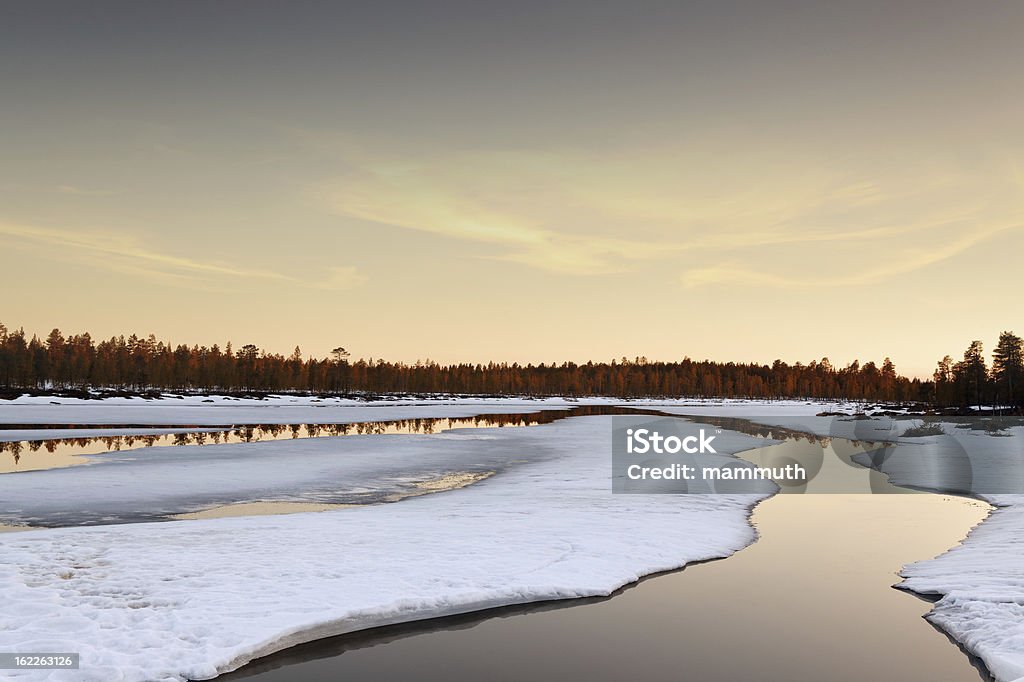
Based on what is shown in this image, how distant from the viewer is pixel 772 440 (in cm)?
4431

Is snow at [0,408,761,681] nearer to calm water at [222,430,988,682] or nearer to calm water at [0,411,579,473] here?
calm water at [222,430,988,682]

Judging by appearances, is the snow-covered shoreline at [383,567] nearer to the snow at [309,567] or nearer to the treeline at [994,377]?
the snow at [309,567]

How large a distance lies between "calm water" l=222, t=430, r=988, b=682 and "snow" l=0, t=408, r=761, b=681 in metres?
0.39

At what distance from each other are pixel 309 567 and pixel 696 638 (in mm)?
6093

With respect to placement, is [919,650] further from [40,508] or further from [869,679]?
[40,508]

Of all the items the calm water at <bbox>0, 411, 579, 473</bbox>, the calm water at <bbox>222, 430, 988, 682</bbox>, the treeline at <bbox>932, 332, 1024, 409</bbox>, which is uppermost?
the treeline at <bbox>932, 332, 1024, 409</bbox>

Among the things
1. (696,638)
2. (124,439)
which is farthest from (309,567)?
(124,439)

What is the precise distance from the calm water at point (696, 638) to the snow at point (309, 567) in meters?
0.39

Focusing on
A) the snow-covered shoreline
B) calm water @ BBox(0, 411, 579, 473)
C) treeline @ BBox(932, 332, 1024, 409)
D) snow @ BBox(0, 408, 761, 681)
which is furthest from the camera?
treeline @ BBox(932, 332, 1024, 409)

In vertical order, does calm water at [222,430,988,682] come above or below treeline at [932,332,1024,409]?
below

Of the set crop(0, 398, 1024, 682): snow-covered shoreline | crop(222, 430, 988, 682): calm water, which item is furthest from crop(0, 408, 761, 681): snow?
crop(222, 430, 988, 682): calm water

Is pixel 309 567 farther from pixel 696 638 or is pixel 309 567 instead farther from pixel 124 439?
pixel 124 439

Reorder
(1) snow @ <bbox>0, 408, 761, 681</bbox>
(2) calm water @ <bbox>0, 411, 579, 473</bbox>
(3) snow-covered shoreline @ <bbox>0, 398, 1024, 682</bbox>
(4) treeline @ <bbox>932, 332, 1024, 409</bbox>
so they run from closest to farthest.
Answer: (1) snow @ <bbox>0, 408, 761, 681</bbox> < (3) snow-covered shoreline @ <bbox>0, 398, 1024, 682</bbox> < (2) calm water @ <bbox>0, 411, 579, 473</bbox> < (4) treeline @ <bbox>932, 332, 1024, 409</bbox>

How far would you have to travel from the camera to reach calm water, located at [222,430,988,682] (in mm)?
8516
